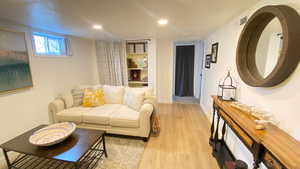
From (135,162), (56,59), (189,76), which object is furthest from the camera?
(189,76)

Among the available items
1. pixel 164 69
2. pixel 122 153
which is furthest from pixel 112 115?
pixel 164 69

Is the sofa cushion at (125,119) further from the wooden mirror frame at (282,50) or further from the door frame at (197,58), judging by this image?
the door frame at (197,58)

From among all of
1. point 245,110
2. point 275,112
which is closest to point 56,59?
point 245,110

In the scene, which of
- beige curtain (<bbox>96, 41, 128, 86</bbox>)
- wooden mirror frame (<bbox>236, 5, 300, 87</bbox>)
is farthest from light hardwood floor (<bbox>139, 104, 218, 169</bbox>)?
beige curtain (<bbox>96, 41, 128, 86</bbox>)

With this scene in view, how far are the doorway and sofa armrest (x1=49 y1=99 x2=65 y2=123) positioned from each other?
344cm

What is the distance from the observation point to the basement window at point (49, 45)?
2485 millimetres

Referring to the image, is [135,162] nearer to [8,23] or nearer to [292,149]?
[292,149]

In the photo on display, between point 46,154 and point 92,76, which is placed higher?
point 92,76

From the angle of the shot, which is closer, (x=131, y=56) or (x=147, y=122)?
(x=147, y=122)

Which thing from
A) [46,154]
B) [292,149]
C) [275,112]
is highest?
[275,112]

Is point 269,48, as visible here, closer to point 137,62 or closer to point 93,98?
point 93,98

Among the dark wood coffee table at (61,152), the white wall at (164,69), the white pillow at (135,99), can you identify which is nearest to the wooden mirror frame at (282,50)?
the white pillow at (135,99)

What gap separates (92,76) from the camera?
410cm

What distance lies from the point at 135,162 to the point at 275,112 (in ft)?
5.73
